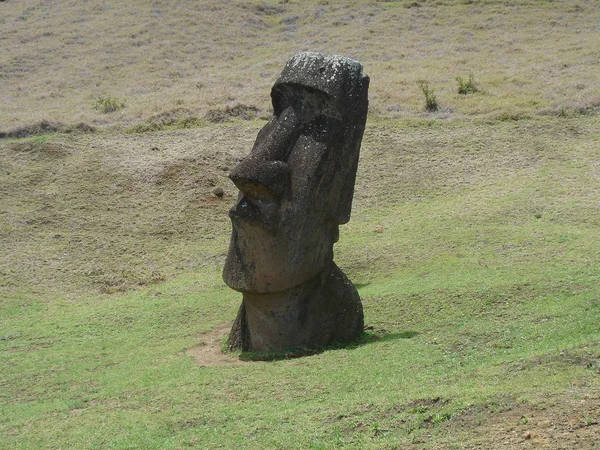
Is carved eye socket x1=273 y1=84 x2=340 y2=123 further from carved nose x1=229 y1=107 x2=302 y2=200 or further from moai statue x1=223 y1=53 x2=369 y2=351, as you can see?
carved nose x1=229 y1=107 x2=302 y2=200

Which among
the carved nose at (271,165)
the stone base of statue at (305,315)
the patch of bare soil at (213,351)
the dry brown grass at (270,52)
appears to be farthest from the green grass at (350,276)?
the dry brown grass at (270,52)

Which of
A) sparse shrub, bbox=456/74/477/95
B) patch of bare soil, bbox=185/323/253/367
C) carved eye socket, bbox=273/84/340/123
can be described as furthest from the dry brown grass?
carved eye socket, bbox=273/84/340/123

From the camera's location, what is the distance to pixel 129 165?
24688mm

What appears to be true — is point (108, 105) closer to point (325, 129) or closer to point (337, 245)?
point (337, 245)

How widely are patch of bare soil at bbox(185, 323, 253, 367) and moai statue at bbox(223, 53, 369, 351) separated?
513 mm

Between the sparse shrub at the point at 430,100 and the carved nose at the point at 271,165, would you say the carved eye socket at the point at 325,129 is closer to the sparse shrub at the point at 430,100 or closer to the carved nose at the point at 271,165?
the carved nose at the point at 271,165

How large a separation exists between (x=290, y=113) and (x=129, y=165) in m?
13.1

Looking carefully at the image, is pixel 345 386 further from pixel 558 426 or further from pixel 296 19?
pixel 296 19

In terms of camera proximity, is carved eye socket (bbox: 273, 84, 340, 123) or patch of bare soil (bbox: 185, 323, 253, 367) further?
patch of bare soil (bbox: 185, 323, 253, 367)

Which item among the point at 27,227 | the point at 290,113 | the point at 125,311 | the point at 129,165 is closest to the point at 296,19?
the point at 129,165

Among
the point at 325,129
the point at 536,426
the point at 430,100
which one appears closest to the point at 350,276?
the point at 325,129

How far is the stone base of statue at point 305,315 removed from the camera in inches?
490

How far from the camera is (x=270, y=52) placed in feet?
125

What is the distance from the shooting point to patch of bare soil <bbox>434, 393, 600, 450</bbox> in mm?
7070
